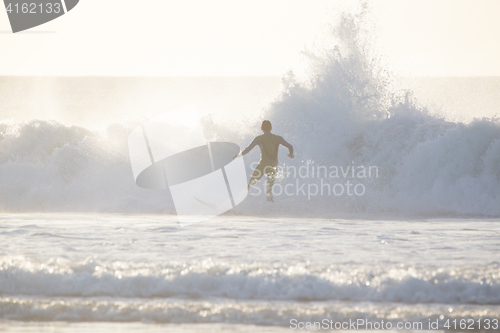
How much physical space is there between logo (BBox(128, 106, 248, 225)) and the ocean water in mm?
410

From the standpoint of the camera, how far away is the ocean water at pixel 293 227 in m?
3.93

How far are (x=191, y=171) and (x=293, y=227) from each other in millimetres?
→ 5312

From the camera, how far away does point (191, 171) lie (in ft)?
41.2

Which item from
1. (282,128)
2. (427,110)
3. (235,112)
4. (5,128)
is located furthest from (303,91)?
(235,112)

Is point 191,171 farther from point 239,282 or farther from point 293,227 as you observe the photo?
point 239,282

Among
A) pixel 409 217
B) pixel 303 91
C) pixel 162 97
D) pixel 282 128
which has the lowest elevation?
pixel 409 217

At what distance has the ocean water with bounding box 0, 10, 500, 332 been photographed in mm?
3932

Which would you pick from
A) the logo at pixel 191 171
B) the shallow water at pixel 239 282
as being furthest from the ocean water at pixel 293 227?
the logo at pixel 191 171

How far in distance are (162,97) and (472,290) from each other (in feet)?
173

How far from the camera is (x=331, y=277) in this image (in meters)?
4.37

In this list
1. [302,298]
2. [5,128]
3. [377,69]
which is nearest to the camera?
[302,298]

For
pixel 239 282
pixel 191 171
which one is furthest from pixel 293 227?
pixel 191 171

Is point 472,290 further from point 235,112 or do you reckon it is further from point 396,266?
point 235,112

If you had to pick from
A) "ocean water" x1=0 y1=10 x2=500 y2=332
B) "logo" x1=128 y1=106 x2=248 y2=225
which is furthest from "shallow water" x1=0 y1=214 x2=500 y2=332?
"logo" x1=128 y1=106 x2=248 y2=225
